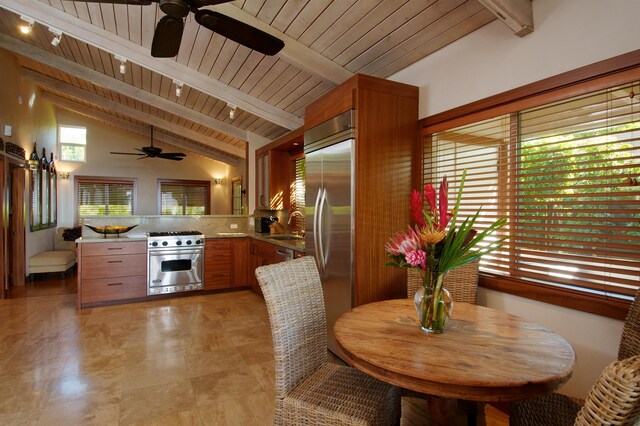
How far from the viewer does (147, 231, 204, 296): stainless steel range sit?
4.71m

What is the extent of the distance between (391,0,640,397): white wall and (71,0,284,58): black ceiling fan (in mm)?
1367

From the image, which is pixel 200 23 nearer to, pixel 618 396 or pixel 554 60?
pixel 554 60

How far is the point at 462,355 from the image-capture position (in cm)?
124

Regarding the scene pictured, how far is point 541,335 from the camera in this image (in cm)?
144

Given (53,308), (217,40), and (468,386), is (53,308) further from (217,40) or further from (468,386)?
(468,386)

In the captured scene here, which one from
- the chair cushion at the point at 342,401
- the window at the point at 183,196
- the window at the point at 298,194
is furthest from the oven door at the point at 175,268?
the window at the point at 183,196

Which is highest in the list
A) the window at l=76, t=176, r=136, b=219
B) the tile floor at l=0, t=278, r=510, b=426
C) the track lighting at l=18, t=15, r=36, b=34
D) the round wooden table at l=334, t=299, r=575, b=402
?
the track lighting at l=18, t=15, r=36, b=34

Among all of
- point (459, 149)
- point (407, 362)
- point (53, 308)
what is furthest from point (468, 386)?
point (53, 308)

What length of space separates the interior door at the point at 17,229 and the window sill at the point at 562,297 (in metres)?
6.84

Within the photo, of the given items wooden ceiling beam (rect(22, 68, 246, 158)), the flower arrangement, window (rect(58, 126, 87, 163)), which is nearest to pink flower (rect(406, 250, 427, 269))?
the flower arrangement

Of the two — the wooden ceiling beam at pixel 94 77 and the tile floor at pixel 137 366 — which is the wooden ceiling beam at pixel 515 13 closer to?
the tile floor at pixel 137 366

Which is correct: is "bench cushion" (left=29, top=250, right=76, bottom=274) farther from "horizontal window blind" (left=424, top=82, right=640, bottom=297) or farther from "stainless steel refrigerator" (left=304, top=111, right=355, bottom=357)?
"horizontal window blind" (left=424, top=82, right=640, bottom=297)

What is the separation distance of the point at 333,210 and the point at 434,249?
5.19ft

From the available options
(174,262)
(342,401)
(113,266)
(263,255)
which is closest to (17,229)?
(113,266)
